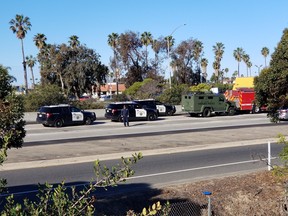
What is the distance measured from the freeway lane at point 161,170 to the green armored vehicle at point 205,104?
23498 millimetres

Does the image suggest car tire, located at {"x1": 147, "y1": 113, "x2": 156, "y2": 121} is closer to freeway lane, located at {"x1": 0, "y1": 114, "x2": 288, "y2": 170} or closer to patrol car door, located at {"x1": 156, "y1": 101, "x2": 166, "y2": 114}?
patrol car door, located at {"x1": 156, "y1": 101, "x2": 166, "y2": 114}

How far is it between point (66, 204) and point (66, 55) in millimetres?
58110

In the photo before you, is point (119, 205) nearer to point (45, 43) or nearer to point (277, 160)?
point (277, 160)

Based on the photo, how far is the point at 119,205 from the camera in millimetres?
9055

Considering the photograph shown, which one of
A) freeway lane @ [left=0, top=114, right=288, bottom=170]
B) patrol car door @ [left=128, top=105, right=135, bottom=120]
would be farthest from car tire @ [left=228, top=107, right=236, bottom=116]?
freeway lane @ [left=0, top=114, right=288, bottom=170]

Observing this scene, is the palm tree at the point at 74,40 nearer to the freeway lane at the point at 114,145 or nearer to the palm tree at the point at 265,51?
the freeway lane at the point at 114,145

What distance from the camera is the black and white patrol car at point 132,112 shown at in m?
35.7

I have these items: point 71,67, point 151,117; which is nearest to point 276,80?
point 151,117

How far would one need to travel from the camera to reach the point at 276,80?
10766 mm

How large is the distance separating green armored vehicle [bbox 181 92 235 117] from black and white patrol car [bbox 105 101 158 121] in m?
5.45

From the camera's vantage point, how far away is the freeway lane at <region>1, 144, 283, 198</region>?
12151mm

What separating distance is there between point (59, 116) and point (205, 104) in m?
15.3

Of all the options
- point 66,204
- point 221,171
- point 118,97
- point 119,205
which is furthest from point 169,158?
point 118,97

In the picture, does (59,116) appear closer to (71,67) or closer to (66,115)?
(66,115)
